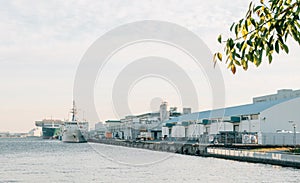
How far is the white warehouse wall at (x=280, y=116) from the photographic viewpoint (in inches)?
2643

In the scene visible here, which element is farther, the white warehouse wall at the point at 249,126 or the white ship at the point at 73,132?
the white ship at the point at 73,132

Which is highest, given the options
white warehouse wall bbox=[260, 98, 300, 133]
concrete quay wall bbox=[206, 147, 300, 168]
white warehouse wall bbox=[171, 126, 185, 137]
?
white warehouse wall bbox=[260, 98, 300, 133]

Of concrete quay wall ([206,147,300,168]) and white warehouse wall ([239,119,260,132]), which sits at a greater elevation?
white warehouse wall ([239,119,260,132])

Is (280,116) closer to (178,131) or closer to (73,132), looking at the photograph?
(178,131)

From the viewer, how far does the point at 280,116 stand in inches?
2653

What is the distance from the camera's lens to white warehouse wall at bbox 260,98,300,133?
67125 millimetres

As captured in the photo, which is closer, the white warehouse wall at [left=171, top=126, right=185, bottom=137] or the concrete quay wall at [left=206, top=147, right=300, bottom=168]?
the concrete quay wall at [left=206, top=147, right=300, bottom=168]

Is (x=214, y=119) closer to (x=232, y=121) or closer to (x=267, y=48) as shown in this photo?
(x=232, y=121)

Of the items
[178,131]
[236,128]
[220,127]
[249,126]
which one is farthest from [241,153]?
[178,131]

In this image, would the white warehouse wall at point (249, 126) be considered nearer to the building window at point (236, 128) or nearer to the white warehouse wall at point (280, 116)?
the white warehouse wall at point (280, 116)

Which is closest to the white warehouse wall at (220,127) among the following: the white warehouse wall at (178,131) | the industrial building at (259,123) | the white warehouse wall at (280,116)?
the industrial building at (259,123)

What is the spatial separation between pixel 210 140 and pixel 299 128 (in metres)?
16.3

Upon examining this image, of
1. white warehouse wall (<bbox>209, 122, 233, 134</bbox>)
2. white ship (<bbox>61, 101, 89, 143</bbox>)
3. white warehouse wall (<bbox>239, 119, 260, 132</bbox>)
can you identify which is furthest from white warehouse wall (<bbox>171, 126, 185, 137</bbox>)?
white ship (<bbox>61, 101, 89, 143</bbox>)

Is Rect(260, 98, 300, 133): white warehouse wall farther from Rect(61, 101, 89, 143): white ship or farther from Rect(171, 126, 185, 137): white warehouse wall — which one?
Rect(61, 101, 89, 143): white ship
